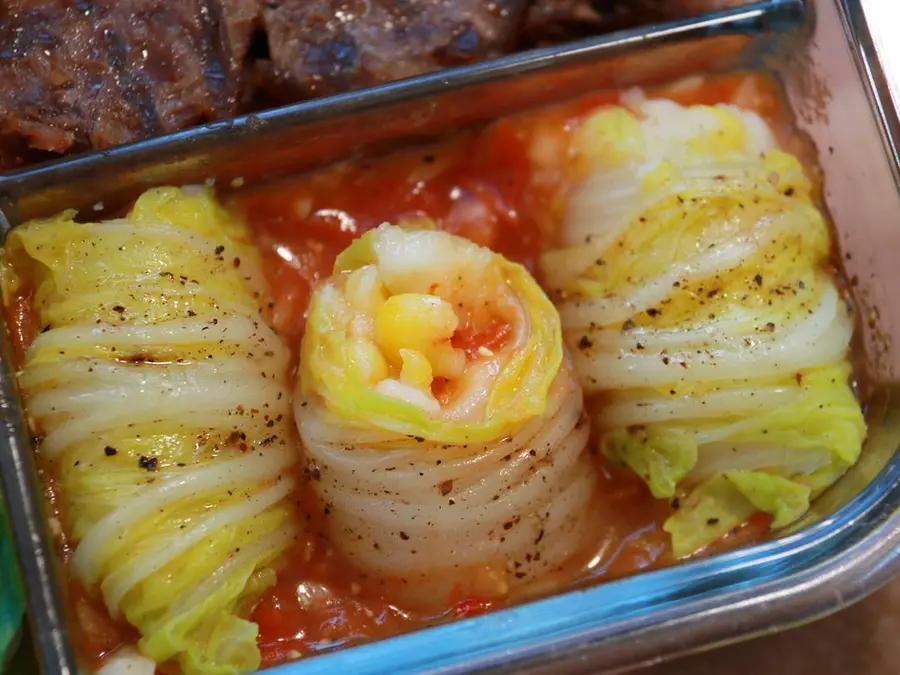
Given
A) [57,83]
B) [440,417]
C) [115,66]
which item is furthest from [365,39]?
[440,417]

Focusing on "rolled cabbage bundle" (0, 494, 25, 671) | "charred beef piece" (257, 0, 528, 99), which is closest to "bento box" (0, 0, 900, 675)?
"rolled cabbage bundle" (0, 494, 25, 671)

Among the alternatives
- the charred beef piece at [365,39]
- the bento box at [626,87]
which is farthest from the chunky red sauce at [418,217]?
the charred beef piece at [365,39]

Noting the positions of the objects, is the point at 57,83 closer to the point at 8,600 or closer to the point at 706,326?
the point at 8,600

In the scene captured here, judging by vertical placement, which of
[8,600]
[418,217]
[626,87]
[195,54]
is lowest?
[8,600]

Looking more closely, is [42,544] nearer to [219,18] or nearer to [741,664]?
[219,18]

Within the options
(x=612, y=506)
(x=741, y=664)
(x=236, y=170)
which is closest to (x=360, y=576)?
(x=612, y=506)

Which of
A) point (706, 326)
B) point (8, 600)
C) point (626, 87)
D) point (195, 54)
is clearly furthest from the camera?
point (626, 87)

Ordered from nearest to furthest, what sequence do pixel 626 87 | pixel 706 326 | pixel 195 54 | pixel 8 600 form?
pixel 8 600 < pixel 706 326 < pixel 195 54 < pixel 626 87

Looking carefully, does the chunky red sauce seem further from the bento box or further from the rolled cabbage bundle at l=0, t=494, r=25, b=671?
the rolled cabbage bundle at l=0, t=494, r=25, b=671
